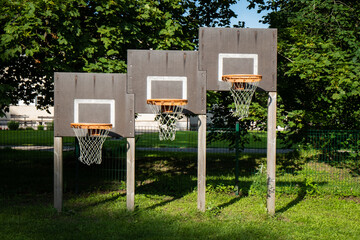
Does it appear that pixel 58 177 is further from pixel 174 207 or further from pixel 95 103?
pixel 174 207

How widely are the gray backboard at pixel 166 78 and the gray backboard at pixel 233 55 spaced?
296mm

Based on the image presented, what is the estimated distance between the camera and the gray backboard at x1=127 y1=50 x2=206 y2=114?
7.71 meters

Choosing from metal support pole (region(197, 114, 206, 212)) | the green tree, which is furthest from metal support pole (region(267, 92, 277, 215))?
the green tree

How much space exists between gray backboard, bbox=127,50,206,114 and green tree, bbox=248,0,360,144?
9.53 ft

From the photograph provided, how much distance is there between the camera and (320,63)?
877 centimetres

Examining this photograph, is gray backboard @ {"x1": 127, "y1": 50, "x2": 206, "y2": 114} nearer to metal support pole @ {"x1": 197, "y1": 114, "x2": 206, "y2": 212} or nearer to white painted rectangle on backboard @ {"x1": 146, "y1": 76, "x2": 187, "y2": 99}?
white painted rectangle on backboard @ {"x1": 146, "y1": 76, "x2": 187, "y2": 99}

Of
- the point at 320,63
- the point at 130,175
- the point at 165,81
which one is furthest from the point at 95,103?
the point at 320,63

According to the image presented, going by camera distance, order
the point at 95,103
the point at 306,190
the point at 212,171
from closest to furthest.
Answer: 1. the point at 95,103
2. the point at 306,190
3. the point at 212,171

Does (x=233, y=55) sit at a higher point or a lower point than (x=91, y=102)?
higher

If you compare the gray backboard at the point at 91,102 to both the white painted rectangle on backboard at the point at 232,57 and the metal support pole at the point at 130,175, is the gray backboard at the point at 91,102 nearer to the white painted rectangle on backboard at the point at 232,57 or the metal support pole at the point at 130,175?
the metal support pole at the point at 130,175

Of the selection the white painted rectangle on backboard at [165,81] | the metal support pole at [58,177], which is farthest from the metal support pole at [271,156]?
the metal support pole at [58,177]

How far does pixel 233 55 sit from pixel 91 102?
3.33 m

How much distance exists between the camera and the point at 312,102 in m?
11.2

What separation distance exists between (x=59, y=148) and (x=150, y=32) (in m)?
4.04
